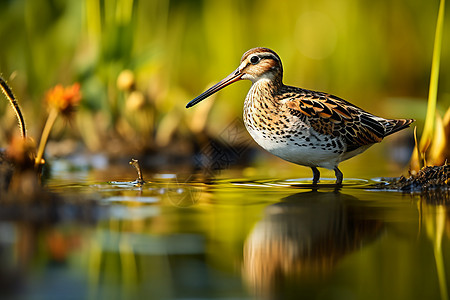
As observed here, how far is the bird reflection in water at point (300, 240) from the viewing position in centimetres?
342

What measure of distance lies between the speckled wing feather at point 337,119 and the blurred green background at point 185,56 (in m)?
1.06

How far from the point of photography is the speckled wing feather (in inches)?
273

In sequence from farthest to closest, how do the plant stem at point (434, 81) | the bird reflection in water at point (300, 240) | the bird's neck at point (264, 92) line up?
the bird's neck at point (264, 92) < the plant stem at point (434, 81) < the bird reflection in water at point (300, 240)

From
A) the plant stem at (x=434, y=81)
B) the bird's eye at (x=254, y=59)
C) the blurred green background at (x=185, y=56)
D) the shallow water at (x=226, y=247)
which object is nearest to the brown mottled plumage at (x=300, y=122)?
the bird's eye at (x=254, y=59)

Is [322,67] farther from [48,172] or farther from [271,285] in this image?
[271,285]

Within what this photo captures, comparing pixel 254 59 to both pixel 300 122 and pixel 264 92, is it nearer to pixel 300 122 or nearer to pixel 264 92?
pixel 264 92

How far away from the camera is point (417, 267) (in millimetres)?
3596

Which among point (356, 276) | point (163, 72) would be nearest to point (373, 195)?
point (356, 276)

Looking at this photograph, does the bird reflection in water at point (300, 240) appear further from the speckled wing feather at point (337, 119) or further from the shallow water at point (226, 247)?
the speckled wing feather at point (337, 119)

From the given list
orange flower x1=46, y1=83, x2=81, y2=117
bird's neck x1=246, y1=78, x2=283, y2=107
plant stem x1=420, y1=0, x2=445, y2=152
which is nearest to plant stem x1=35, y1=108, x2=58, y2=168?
orange flower x1=46, y1=83, x2=81, y2=117

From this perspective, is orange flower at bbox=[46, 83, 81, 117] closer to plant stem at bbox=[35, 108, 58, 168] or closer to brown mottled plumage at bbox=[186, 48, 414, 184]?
plant stem at bbox=[35, 108, 58, 168]

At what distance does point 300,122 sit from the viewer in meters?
6.82

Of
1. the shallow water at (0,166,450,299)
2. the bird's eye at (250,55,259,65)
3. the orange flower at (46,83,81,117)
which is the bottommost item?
the shallow water at (0,166,450,299)

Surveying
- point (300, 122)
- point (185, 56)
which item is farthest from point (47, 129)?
point (185, 56)
